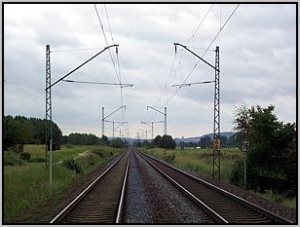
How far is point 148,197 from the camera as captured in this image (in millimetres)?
21781

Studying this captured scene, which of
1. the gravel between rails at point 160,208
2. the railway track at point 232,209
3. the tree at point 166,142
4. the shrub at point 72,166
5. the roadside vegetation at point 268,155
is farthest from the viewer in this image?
the tree at point 166,142

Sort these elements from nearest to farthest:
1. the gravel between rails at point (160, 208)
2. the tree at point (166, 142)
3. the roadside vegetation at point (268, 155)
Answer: the gravel between rails at point (160, 208) < the roadside vegetation at point (268, 155) < the tree at point (166, 142)

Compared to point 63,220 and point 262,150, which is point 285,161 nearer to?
point 262,150

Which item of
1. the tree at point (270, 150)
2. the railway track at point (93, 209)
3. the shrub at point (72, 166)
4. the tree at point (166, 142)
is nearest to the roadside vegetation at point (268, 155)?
the tree at point (270, 150)

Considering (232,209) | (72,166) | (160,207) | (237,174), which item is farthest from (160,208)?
(72,166)

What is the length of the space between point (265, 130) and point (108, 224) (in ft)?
61.2

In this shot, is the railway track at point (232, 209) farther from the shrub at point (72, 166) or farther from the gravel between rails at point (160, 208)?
the shrub at point (72, 166)

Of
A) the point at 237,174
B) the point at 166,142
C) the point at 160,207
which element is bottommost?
the point at 160,207

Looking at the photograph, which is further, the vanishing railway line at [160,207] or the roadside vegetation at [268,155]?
the roadside vegetation at [268,155]

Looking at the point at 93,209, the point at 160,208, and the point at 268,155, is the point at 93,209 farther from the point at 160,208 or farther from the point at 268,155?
the point at 268,155

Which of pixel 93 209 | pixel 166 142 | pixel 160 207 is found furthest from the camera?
pixel 166 142

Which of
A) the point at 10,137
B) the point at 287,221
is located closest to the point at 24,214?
the point at 287,221

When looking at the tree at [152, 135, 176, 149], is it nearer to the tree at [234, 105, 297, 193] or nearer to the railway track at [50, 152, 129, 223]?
the tree at [234, 105, 297, 193]

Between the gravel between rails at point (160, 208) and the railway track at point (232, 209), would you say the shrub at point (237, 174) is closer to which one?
the gravel between rails at point (160, 208)
